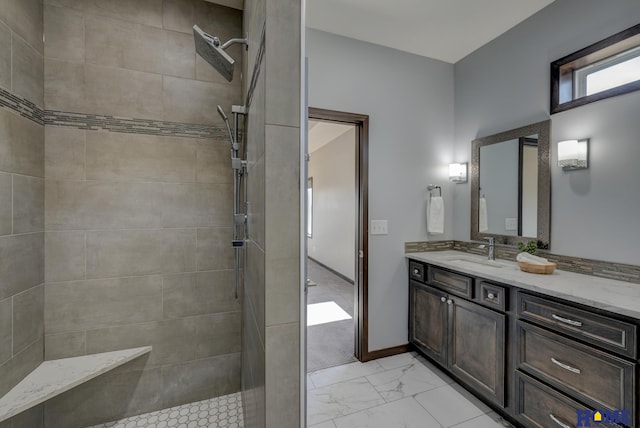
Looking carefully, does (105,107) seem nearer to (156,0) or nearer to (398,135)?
(156,0)

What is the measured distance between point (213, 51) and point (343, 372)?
2.40 m

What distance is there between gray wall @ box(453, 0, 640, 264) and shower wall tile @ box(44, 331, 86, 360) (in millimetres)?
3245

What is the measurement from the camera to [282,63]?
0.84 metres

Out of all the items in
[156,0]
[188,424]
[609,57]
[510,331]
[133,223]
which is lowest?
[188,424]

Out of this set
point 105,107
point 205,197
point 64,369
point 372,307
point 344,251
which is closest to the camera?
point 64,369

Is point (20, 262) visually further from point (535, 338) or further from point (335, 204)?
point (335, 204)

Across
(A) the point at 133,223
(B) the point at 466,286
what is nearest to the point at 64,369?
(A) the point at 133,223

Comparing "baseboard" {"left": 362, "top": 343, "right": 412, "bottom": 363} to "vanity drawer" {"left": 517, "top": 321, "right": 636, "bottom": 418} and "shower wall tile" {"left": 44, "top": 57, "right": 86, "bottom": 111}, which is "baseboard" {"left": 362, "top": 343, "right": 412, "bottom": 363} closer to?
"vanity drawer" {"left": 517, "top": 321, "right": 636, "bottom": 418}

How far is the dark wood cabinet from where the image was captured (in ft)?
5.61

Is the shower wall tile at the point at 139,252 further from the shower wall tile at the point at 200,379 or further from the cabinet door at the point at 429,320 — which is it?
the cabinet door at the point at 429,320

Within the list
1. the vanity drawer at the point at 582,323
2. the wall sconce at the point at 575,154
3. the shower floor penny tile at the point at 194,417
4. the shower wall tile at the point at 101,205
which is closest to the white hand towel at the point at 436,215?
the wall sconce at the point at 575,154

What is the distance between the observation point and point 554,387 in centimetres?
140

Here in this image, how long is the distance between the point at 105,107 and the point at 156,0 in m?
0.80

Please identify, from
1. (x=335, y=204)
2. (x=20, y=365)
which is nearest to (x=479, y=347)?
(x=20, y=365)
